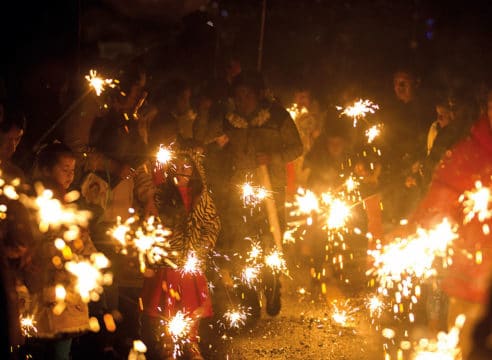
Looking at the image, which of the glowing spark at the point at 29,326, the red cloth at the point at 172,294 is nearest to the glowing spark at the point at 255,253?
the red cloth at the point at 172,294

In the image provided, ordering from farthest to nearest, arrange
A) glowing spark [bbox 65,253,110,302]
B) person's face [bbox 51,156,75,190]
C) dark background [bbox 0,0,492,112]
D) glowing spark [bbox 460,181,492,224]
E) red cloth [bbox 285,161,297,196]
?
red cloth [bbox 285,161,297,196]
dark background [bbox 0,0,492,112]
person's face [bbox 51,156,75,190]
glowing spark [bbox 65,253,110,302]
glowing spark [bbox 460,181,492,224]

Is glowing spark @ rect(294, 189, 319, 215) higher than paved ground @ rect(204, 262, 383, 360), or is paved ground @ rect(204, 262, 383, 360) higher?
glowing spark @ rect(294, 189, 319, 215)

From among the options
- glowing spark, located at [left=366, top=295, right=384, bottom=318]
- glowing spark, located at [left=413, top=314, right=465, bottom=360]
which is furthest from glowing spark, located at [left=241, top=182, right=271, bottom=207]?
glowing spark, located at [left=413, top=314, right=465, bottom=360]

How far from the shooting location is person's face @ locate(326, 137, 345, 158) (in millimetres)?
8047

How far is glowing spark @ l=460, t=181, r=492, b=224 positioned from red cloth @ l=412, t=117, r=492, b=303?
0.05 meters

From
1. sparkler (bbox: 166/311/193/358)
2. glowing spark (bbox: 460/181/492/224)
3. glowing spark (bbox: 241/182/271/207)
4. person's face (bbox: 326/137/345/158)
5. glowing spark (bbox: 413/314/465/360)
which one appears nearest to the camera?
glowing spark (bbox: 413/314/465/360)

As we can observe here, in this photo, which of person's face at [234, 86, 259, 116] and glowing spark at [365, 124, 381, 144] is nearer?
person's face at [234, 86, 259, 116]

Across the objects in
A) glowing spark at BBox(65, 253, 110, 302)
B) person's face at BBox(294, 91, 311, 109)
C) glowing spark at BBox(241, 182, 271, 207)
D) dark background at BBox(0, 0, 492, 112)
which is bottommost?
glowing spark at BBox(65, 253, 110, 302)

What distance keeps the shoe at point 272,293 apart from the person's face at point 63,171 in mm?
2719

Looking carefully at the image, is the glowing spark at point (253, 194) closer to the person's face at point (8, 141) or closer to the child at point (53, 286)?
the child at point (53, 286)

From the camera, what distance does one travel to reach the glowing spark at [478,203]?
441 cm

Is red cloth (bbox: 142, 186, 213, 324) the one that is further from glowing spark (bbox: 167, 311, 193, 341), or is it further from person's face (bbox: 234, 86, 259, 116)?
person's face (bbox: 234, 86, 259, 116)

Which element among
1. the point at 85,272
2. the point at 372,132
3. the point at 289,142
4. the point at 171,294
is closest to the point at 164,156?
the point at 171,294

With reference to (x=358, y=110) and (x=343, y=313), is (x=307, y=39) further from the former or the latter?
(x=343, y=313)
